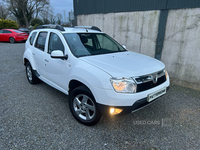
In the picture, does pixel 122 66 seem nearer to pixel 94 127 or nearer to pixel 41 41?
pixel 94 127

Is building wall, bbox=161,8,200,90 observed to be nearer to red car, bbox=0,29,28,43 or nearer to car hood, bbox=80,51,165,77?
car hood, bbox=80,51,165,77

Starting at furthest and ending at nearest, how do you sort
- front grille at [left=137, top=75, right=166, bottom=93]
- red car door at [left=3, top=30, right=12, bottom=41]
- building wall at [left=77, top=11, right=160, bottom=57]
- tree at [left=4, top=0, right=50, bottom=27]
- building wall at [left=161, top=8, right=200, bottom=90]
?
1. tree at [left=4, top=0, right=50, bottom=27]
2. red car door at [left=3, top=30, right=12, bottom=41]
3. building wall at [left=77, top=11, right=160, bottom=57]
4. building wall at [left=161, top=8, right=200, bottom=90]
5. front grille at [left=137, top=75, right=166, bottom=93]

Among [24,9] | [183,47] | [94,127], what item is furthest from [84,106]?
[24,9]

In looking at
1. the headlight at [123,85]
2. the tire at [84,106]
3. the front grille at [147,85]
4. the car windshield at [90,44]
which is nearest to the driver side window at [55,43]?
the car windshield at [90,44]

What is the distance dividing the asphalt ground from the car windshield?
1.39m

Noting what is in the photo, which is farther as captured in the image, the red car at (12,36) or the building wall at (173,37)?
the red car at (12,36)

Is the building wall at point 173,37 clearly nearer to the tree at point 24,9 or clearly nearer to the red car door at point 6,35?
the red car door at point 6,35

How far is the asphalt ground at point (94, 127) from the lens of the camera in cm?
239

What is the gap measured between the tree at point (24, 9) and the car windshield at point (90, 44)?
38.0 metres

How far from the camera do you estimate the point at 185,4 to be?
429 centimetres

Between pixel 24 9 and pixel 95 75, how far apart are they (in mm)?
41083

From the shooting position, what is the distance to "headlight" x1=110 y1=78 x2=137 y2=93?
2260 millimetres

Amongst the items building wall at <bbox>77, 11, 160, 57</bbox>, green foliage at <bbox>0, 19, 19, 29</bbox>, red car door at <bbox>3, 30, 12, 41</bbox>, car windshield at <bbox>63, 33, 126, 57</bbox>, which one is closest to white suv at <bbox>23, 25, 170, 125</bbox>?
car windshield at <bbox>63, 33, 126, 57</bbox>

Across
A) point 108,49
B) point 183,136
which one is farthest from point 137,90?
point 108,49
